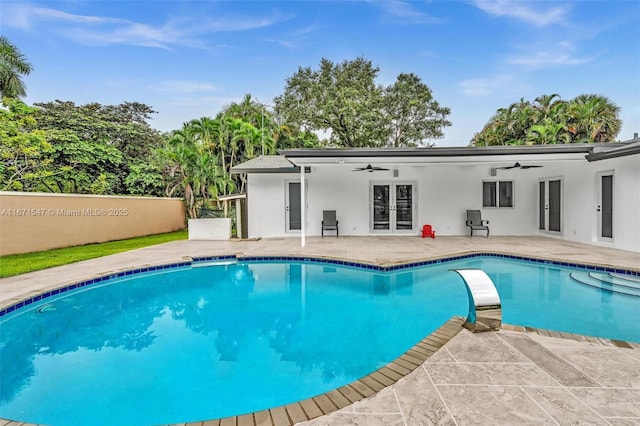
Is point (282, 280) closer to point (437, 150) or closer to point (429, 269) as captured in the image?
point (429, 269)

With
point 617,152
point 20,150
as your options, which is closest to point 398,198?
point 617,152

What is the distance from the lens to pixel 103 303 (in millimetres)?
5727

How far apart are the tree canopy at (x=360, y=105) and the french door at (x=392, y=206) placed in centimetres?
996

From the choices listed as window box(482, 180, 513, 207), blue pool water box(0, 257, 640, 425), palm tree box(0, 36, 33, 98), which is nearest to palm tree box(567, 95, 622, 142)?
window box(482, 180, 513, 207)

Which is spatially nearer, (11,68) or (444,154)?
(444,154)

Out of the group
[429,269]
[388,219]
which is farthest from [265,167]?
[429,269]

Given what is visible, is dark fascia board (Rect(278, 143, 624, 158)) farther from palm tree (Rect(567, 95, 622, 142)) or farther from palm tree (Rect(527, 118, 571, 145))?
palm tree (Rect(567, 95, 622, 142))

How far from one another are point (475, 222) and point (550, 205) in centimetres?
253

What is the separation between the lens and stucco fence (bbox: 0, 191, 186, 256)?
372 inches

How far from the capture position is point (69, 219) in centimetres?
1117

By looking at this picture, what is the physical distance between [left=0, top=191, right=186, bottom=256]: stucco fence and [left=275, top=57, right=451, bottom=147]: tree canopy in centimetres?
1132

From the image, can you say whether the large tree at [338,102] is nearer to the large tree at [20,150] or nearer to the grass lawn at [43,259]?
the large tree at [20,150]

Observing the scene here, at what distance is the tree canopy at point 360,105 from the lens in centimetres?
2145

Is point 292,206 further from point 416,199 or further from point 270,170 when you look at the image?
point 416,199
